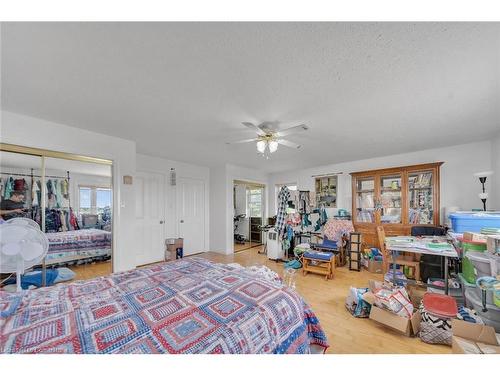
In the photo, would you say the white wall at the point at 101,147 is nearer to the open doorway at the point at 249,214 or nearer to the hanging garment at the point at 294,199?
the hanging garment at the point at 294,199

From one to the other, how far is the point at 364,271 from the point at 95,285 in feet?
13.2

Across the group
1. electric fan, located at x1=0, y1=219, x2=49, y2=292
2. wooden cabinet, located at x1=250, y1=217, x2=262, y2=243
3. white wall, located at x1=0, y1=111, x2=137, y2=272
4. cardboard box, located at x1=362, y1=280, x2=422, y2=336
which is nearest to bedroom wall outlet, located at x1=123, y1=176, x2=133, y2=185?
white wall, located at x1=0, y1=111, x2=137, y2=272

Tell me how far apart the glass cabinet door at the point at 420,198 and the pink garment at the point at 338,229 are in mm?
1042

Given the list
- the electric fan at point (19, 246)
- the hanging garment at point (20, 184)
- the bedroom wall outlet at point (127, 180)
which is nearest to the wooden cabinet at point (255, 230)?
the bedroom wall outlet at point (127, 180)

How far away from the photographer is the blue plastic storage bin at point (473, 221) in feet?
8.14

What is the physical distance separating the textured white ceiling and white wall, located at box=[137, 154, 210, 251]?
4.99ft

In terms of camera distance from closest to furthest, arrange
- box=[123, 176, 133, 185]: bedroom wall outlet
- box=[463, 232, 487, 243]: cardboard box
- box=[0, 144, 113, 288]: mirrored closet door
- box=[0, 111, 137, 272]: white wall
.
Answer: box=[463, 232, 487, 243]: cardboard box
box=[0, 111, 137, 272]: white wall
box=[0, 144, 113, 288]: mirrored closet door
box=[123, 176, 133, 185]: bedroom wall outlet

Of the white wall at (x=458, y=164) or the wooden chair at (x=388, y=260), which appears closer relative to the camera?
Result: the wooden chair at (x=388, y=260)

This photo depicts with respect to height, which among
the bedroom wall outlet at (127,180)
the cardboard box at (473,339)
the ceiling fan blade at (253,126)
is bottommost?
the cardboard box at (473,339)

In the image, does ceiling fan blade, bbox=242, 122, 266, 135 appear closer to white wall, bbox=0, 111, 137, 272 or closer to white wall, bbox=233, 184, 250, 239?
white wall, bbox=0, 111, 137, 272

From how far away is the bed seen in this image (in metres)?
2.58
